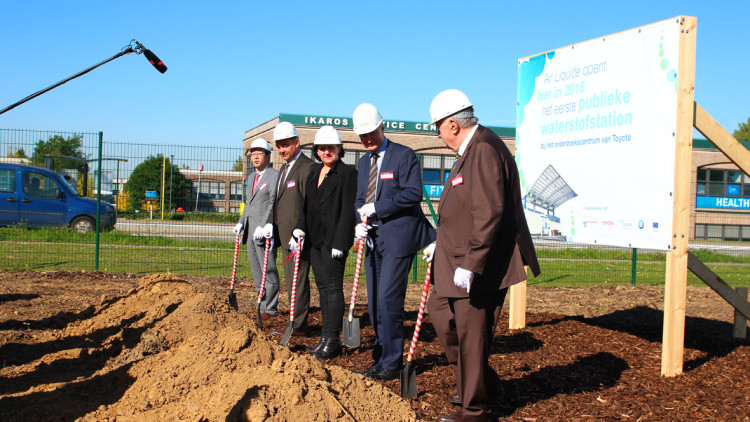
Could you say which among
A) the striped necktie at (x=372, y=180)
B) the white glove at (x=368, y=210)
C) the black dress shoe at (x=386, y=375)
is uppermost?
the striped necktie at (x=372, y=180)

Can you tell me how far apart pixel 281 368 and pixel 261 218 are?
400cm

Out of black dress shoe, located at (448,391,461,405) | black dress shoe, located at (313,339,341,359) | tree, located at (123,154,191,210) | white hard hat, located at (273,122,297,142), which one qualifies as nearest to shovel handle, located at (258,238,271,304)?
white hard hat, located at (273,122,297,142)

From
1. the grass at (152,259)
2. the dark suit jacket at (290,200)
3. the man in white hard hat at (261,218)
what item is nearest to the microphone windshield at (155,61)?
the man in white hard hat at (261,218)

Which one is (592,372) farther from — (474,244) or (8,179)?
(8,179)

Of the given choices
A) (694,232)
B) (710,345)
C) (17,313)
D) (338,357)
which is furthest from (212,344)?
(694,232)

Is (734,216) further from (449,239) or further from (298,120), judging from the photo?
(449,239)

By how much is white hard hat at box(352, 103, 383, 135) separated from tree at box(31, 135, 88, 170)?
8.35 m

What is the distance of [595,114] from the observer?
258 inches

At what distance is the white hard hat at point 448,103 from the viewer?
170 inches

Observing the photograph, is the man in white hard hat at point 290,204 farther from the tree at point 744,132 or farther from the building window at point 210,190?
the tree at point 744,132

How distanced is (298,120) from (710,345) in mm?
30809

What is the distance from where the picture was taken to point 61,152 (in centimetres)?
1280

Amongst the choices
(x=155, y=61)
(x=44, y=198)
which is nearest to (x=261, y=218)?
(x=155, y=61)

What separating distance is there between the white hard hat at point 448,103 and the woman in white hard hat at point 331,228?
76.2 inches
